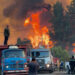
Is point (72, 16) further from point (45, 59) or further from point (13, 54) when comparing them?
point (13, 54)

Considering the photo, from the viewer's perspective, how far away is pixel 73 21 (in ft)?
418

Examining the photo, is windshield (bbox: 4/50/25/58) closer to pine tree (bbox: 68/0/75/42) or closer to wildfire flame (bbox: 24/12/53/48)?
wildfire flame (bbox: 24/12/53/48)

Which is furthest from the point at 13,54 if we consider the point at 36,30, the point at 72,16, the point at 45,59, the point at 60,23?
the point at 72,16

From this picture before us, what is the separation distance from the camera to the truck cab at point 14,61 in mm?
29281

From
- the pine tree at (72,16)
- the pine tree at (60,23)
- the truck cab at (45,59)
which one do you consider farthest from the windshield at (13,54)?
the pine tree at (72,16)

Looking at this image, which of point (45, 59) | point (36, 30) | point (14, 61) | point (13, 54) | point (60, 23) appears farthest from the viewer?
point (60, 23)

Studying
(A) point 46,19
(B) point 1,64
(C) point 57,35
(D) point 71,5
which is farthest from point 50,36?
(B) point 1,64

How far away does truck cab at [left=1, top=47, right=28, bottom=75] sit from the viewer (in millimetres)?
29281

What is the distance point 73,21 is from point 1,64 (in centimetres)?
9860

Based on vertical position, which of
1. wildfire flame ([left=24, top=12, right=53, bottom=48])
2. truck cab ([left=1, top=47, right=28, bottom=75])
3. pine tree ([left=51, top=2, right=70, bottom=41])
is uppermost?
pine tree ([left=51, top=2, right=70, bottom=41])

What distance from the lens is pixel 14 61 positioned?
2975 centimetres

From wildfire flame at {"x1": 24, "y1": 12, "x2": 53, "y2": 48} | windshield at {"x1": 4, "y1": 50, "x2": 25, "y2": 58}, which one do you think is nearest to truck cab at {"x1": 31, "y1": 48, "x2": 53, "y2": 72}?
windshield at {"x1": 4, "y1": 50, "x2": 25, "y2": 58}

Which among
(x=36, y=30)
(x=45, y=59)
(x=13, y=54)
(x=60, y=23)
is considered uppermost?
(x=60, y=23)

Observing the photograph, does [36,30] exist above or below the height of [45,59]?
above
